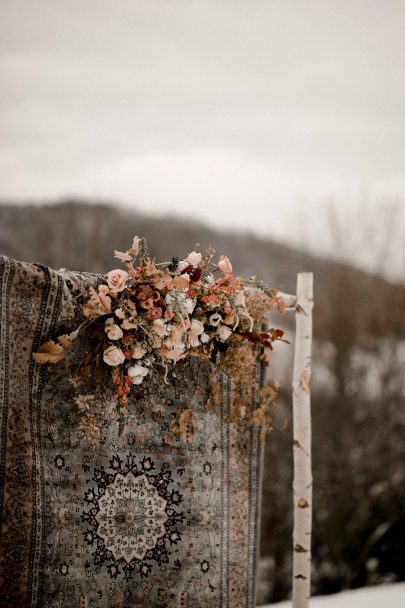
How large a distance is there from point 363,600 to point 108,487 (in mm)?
2394

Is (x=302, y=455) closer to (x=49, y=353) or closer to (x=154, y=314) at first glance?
(x=154, y=314)

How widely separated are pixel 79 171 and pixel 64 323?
4.20 meters

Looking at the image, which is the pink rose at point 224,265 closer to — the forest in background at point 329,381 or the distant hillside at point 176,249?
the distant hillside at point 176,249

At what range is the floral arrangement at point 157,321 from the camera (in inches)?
73.5

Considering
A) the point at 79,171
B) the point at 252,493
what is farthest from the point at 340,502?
the point at 79,171

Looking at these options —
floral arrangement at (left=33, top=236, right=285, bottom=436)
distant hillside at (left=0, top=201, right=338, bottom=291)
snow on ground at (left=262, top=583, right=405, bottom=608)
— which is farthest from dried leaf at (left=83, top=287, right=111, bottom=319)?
distant hillside at (left=0, top=201, right=338, bottom=291)

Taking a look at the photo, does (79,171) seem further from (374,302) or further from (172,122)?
(374,302)

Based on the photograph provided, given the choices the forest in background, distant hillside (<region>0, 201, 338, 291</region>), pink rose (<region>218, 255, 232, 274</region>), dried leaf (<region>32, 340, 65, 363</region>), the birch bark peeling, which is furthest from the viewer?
the forest in background

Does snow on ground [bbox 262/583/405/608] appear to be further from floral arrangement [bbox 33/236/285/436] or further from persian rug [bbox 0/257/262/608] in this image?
floral arrangement [bbox 33/236/285/436]

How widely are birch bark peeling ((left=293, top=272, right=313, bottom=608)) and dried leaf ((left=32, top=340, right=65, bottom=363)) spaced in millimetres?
1148

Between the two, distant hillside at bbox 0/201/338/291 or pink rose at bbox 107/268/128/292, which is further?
distant hillside at bbox 0/201/338/291

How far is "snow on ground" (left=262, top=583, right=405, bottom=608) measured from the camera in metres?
3.44

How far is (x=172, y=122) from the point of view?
6188 mm

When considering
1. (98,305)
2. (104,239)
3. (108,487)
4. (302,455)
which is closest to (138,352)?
(98,305)
